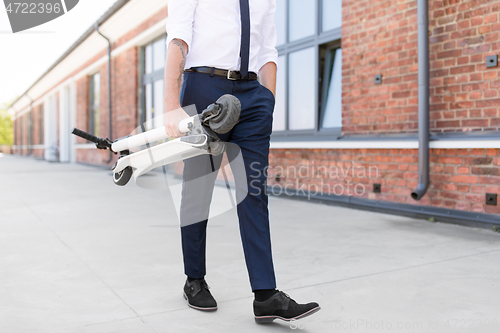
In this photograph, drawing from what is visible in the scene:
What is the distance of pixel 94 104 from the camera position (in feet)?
51.5

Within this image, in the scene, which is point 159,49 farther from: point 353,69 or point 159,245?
point 159,245

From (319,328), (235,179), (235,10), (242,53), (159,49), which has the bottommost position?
(319,328)

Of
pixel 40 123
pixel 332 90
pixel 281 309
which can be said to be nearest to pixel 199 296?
pixel 281 309

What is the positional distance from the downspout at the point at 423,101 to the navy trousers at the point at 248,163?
2.65 metres

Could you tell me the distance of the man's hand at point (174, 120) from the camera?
6.00 ft

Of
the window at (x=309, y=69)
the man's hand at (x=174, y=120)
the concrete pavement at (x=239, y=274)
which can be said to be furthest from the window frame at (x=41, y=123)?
the man's hand at (x=174, y=120)

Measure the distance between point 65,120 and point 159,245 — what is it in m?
17.5

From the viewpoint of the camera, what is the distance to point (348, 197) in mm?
5152

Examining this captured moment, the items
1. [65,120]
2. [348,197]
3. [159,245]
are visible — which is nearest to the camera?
[159,245]

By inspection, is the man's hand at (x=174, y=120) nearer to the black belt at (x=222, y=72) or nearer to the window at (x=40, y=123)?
the black belt at (x=222, y=72)

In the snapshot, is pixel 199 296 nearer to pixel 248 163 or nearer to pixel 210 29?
pixel 248 163

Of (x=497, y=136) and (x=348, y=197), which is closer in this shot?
(x=497, y=136)

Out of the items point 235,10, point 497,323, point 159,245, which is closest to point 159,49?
point 159,245

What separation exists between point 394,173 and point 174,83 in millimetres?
3369
